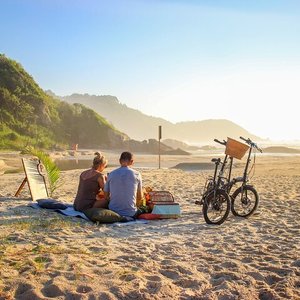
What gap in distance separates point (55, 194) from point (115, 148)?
45.9 m

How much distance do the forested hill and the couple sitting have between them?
34.2m

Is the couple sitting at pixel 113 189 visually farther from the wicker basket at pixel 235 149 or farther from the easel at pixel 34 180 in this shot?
the easel at pixel 34 180

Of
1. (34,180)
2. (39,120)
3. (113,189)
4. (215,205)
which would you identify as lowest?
(215,205)

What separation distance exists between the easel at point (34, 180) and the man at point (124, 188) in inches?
128

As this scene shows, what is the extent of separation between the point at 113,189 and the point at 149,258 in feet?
9.07

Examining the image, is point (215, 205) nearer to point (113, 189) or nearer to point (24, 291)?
point (113, 189)

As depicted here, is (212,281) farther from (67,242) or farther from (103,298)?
(67,242)

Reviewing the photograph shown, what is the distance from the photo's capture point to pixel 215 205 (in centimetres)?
777

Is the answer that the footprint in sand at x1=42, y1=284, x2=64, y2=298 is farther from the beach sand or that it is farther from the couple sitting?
the couple sitting

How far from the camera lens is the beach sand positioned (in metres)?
3.95

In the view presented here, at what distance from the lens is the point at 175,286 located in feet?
13.5

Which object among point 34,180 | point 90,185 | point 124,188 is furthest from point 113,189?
point 34,180

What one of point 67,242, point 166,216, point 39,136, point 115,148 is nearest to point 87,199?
point 166,216

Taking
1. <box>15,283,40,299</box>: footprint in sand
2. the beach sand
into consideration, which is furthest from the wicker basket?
<box>15,283,40,299</box>: footprint in sand
